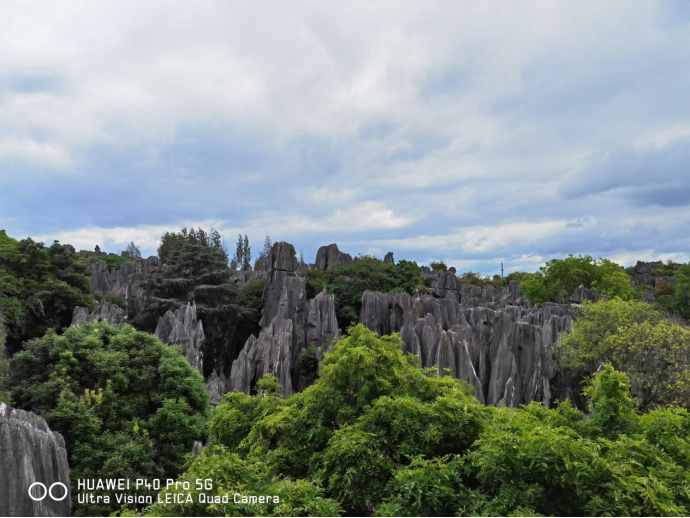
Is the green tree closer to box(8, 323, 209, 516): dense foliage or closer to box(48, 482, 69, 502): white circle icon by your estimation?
box(8, 323, 209, 516): dense foliage

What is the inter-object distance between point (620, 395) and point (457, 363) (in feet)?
53.0

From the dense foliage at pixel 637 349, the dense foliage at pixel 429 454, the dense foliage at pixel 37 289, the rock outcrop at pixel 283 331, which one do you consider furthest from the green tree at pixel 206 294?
the dense foliage at pixel 429 454

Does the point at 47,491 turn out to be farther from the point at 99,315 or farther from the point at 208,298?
the point at 208,298

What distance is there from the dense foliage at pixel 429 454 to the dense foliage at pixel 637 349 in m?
14.4

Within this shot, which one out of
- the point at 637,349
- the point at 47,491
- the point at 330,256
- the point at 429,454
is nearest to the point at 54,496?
the point at 47,491

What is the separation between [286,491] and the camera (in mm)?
6219

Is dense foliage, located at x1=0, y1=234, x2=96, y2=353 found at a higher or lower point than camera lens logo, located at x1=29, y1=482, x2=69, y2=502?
higher

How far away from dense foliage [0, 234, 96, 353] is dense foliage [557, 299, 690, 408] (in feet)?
102

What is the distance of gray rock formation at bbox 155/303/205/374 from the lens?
24.1 meters

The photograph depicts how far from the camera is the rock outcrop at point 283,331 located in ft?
81.9

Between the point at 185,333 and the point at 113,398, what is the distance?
9.86m

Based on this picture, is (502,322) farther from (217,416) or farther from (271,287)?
(217,416)

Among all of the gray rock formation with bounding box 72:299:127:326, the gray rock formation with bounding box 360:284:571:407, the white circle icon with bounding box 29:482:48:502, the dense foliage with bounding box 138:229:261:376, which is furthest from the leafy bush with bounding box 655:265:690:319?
the white circle icon with bounding box 29:482:48:502

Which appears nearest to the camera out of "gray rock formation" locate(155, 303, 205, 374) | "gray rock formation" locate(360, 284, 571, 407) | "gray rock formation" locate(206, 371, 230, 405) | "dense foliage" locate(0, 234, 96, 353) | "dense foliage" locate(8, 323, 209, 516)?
"dense foliage" locate(8, 323, 209, 516)
